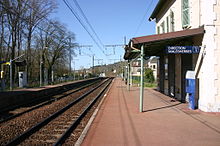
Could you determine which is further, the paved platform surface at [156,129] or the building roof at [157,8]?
the building roof at [157,8]

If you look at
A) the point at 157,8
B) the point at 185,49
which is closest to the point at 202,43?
the point at 185,49

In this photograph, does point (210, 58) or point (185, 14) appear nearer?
point (210, 58)

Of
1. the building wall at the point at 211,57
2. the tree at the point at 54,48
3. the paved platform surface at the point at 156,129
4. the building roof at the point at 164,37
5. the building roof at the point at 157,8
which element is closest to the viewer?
the paved platform surface at the point at 156,129

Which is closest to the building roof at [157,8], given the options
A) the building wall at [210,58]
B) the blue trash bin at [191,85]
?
the building wall at [210,58]

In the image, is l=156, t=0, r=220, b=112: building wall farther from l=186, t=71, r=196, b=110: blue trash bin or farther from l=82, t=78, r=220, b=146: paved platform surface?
l=82, t=78, r=220, b=146: paved platform surface

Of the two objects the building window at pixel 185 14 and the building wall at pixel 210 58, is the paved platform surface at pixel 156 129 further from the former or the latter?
the building window at pixel 185 14

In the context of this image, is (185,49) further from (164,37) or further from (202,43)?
(164,37)

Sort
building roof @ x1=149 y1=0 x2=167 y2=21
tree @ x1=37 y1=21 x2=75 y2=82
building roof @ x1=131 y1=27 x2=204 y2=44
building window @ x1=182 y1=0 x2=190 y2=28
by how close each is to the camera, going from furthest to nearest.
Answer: tree @ x1=37 y1=21 x2=75 y2=82 → building roof @ x1=149 y1=0 x2=167 y2=21 → building window @ x1=182 y1=0 x2=190 y2=28 → building roof @ x1=131 y1=27 x2=204 y2=44

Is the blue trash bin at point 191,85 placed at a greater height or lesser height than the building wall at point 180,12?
lesser

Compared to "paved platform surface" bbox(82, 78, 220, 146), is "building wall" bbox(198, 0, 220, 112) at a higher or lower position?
higher

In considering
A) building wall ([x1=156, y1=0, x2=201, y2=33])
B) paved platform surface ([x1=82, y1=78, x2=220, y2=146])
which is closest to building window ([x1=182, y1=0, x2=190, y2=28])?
building wall ([x1=156, y1=0, x2=201, y2=33])

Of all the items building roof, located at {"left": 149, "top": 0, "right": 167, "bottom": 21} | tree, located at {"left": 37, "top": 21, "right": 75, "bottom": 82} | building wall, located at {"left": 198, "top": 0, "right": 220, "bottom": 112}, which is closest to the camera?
building wall, located at {"left": 198, "top": 0, "right": 220, "bottom": 112}

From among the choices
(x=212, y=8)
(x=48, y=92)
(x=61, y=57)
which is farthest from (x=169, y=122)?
(x=61, y=57)

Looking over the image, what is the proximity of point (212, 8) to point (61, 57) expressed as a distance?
143 ft
